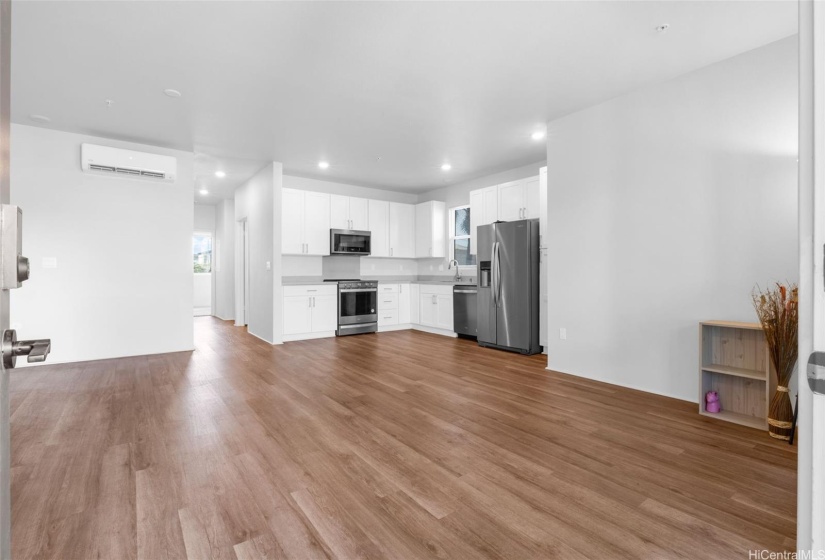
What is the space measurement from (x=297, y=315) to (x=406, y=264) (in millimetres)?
2639

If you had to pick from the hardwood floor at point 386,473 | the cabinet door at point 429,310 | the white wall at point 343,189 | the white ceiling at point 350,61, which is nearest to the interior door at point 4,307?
the hardwood floor at point 386,473

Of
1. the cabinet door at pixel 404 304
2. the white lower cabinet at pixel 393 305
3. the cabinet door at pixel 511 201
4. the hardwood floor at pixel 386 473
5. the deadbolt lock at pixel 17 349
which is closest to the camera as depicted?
the deadbolt lock at pixel 17 349

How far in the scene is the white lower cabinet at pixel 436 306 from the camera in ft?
21.3

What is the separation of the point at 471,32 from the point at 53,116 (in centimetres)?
422

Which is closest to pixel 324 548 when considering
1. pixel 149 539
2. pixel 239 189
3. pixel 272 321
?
pixel 149 539

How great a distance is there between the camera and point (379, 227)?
709cm

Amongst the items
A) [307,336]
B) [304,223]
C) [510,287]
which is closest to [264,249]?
[304,223]

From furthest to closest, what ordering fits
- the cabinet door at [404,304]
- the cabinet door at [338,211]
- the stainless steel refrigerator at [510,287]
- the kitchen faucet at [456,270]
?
the cabinet door at [404,304], the kitchen faucet at [456,270], the cabinet door at [338,211], the stainless steel refrigerator at [510,287]

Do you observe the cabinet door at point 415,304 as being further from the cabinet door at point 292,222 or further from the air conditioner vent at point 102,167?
the air conditioner vent at point 102,167

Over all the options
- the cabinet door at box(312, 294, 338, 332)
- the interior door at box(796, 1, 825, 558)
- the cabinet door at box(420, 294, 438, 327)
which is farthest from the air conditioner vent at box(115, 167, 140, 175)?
the interior door at box(796, 1, 825, 558)

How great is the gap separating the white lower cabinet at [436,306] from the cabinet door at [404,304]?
247 mm

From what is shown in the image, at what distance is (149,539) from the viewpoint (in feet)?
5.18

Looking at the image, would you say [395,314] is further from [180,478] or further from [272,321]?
[180,478]

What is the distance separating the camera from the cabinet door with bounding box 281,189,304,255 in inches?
239
